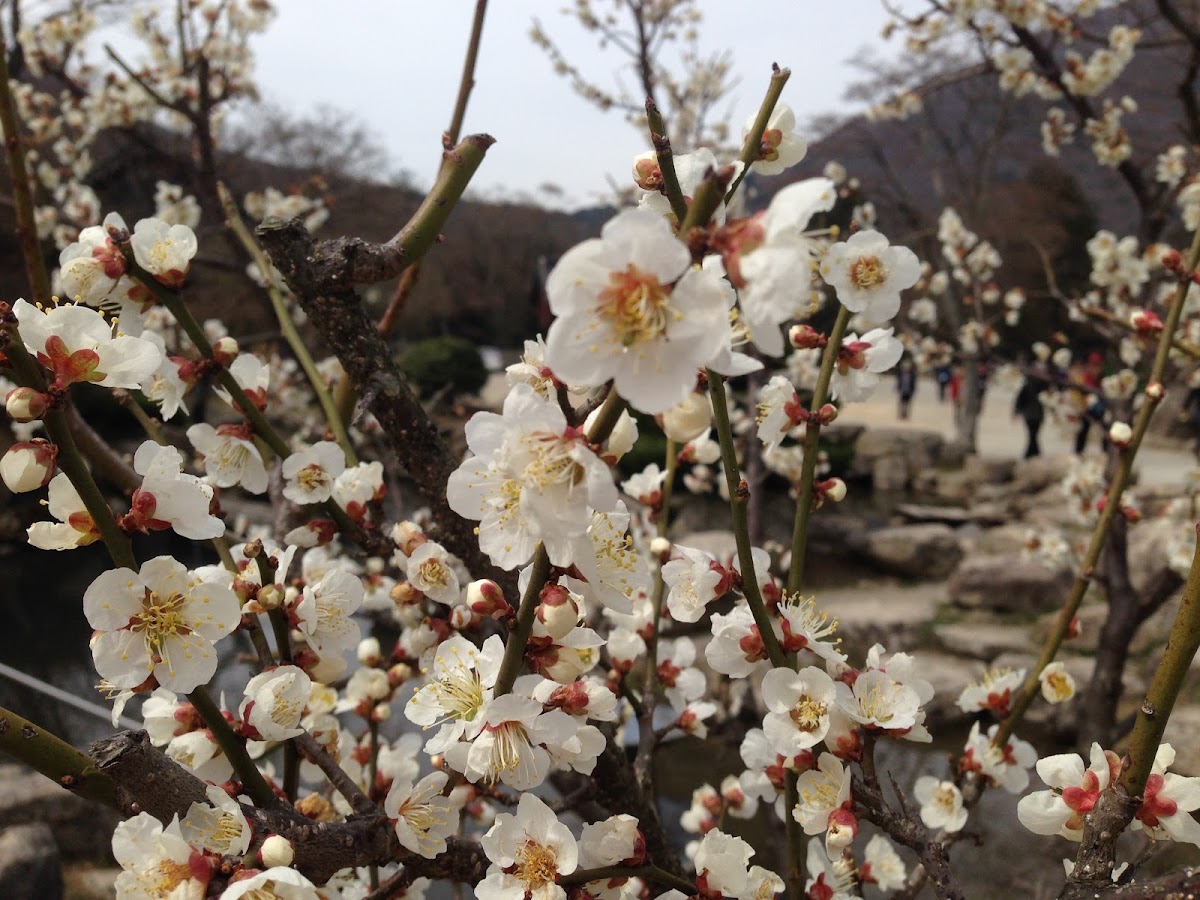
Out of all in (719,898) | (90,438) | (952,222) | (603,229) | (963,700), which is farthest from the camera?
(952,222)

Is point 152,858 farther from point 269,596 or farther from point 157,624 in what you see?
point 269,596

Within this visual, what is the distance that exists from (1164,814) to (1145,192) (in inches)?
147

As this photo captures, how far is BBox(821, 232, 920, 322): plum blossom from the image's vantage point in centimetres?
89

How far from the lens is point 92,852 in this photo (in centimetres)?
370

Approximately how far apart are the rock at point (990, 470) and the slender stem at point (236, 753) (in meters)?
11.8

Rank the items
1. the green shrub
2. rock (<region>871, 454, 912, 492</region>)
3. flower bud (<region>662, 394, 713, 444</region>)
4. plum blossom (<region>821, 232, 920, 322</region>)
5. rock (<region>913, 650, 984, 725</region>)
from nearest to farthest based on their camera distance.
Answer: flower bud (<region>662, 394, 713, 444</region>) → plum blossom (<region>821, 232, 920, 322</region>) → rock (<region>913, 650, 984, 725</region>) → rock (<region>871, 454, 912, 492</region>) → the green shrub

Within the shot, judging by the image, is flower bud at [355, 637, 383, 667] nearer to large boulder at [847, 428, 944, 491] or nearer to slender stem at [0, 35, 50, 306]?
slender stem at [0, 35, 50, 306]

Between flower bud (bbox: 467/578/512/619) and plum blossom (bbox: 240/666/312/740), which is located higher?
flower bud (bbox: 467/578/512/619)

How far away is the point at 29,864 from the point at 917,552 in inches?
279

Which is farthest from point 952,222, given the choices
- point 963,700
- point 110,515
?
point 110,515

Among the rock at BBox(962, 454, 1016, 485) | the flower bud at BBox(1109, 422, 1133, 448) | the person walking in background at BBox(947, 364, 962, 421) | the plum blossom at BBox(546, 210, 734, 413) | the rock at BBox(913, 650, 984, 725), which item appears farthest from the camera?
the person walking in background at BBox(947, 364, 962, 421)

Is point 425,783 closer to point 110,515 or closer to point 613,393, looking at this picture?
point 110,515

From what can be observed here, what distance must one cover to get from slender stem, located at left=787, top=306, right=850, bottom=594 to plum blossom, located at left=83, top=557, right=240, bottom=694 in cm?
68

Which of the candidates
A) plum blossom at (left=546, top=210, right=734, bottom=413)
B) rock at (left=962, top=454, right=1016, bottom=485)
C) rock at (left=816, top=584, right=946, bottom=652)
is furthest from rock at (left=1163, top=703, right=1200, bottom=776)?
rock at (left=962, top=454, right=1016, bottom=485)
